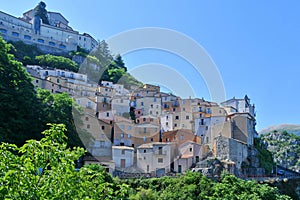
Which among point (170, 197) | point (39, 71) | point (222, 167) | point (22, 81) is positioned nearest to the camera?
point (170, 197)

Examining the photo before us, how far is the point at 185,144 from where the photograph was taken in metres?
43.5

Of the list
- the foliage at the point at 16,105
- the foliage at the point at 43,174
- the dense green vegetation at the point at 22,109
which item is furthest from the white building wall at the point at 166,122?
the foliage at the point at 43,174

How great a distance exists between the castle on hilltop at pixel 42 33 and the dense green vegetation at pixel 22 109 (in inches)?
1437

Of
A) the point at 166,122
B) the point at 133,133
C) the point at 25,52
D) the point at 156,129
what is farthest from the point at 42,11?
the point at 133,133

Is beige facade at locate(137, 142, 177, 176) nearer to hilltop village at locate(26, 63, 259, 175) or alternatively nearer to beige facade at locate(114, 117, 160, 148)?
hilltop village at locate(26, 63, 259, 175)

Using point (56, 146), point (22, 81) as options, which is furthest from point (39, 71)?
point (56, 146)

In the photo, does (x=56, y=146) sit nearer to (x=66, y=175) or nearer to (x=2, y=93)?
(x=66, y=175)

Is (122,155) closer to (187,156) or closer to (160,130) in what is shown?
(187,156)

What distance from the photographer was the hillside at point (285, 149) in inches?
3518

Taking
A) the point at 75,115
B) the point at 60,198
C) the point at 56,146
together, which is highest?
the point at 75,115

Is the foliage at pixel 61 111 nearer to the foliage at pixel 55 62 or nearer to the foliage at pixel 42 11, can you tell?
the foliage at pixel 55 62

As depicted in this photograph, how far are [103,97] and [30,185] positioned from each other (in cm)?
4611

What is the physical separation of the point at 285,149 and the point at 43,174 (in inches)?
3640

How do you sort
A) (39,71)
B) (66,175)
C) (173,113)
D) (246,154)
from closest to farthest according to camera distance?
(66,175)
(246,154)
(173,113)
(39,71)
